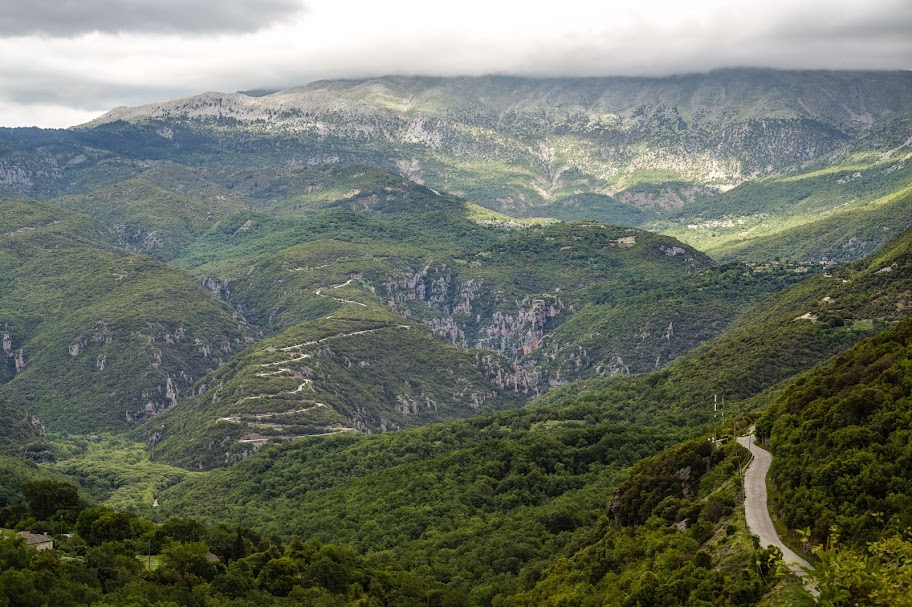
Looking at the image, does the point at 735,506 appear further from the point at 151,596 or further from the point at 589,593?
the point at 151,596

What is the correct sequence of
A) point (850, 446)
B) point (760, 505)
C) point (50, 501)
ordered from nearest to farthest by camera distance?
point (850, 446)
point (760, 505)
point (50, 501)

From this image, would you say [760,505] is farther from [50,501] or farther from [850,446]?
[50,501]

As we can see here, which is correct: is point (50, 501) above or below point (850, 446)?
below

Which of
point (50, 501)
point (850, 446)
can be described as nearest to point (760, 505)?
point (850, 446)

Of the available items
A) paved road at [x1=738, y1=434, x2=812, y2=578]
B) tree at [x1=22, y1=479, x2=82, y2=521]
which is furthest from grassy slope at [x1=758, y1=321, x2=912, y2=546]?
tree at [x1=22, y1=479, x2=82, y2=521]

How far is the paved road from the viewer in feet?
295

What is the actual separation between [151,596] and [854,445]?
7038 cm

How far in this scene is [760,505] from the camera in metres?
102

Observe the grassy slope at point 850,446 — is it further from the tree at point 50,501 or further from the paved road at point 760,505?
the tree at point 50,501

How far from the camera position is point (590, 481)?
196500 mm

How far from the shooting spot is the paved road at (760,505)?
9004cm

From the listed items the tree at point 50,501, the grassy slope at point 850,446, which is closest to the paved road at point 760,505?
the grassy slope at point 850,446

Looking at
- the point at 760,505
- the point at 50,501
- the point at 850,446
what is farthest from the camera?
the point at 50,501

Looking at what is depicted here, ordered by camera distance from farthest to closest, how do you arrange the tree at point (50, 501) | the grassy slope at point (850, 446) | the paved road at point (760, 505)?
the tree at point (50, 501)
the paved road at point (760, 505)
the grassy slope at point (850, 446)
